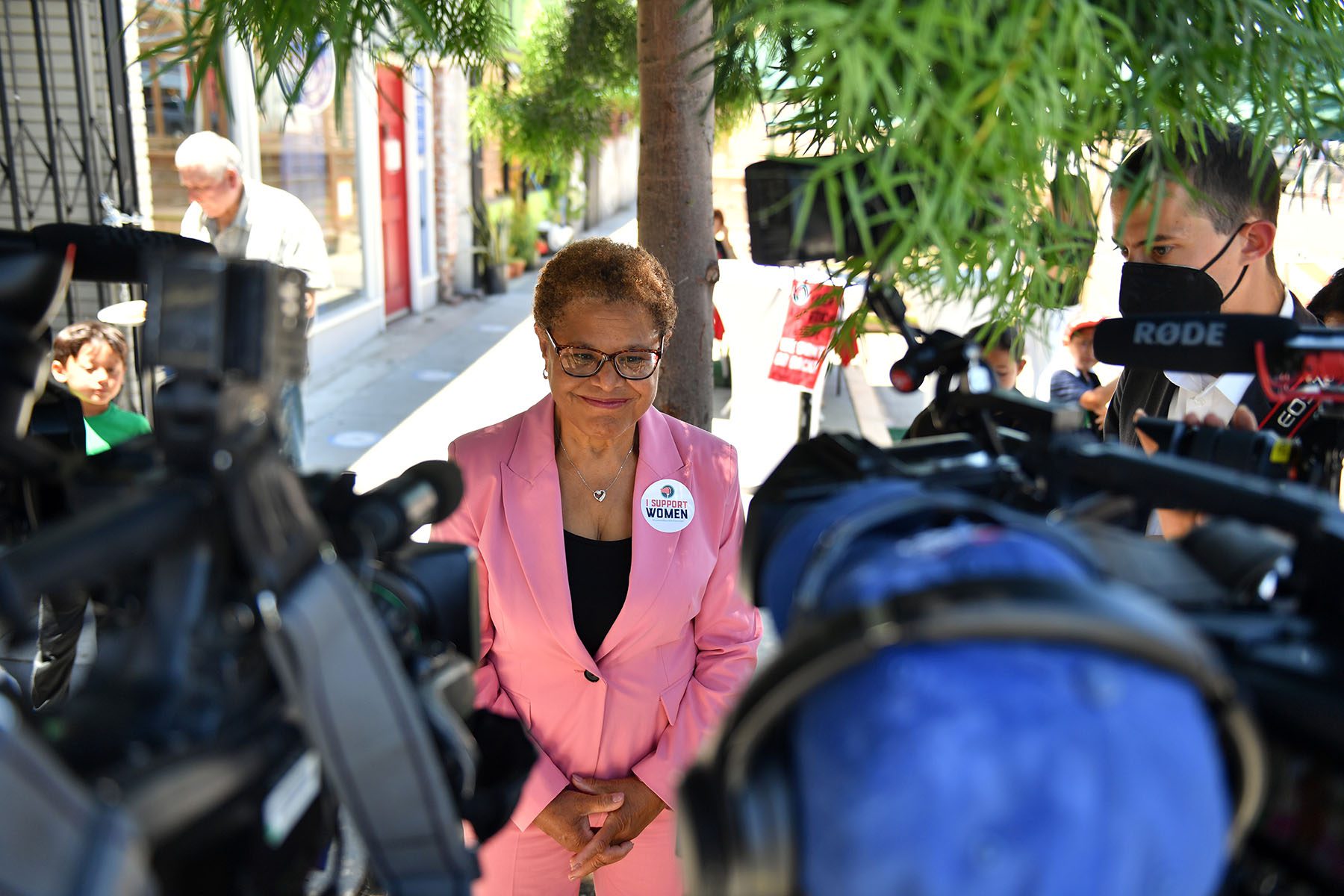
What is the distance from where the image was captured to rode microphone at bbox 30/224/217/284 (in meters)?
0.96

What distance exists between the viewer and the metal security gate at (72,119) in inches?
204

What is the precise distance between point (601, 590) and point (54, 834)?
1.46 meters

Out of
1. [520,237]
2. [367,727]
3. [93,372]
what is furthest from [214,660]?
[520,237]

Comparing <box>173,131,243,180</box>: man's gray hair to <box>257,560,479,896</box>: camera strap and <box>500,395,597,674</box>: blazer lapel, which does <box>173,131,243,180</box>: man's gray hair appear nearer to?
<box>500,395,597,674</box>: blazer lapel

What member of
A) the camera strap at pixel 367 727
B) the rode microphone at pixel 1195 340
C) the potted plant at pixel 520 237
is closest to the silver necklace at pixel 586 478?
the rode microphone at pixel 1195 340

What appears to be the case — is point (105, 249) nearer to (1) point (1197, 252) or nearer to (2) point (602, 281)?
(2) point (602, 281)

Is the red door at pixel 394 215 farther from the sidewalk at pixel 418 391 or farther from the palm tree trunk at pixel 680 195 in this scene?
the palm tree trunk at pixel 680 195

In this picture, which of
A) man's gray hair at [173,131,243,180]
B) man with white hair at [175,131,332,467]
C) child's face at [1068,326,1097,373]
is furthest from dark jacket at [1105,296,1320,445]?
man's gray hair at [173,131,243,180]

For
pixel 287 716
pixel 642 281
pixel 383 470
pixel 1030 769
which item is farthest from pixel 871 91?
pixel 383 470

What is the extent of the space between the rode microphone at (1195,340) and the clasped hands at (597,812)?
4.28ft

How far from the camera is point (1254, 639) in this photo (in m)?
0.72

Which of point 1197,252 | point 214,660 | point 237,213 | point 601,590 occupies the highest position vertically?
point 1197,252

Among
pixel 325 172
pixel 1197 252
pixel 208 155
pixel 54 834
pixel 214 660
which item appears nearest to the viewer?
pixel 54 834

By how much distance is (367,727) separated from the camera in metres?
0.74
